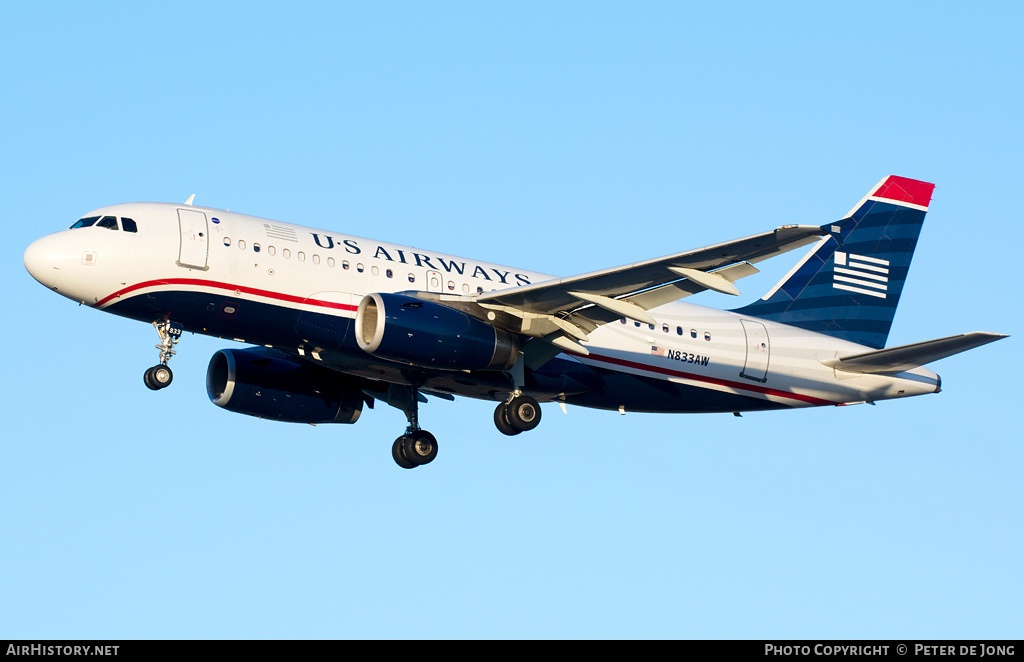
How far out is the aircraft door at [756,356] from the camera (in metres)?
34.8

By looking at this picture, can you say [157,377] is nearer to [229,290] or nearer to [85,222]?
[229,290]

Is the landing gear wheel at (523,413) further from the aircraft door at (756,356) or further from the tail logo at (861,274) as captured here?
the tail logo at (861,274)

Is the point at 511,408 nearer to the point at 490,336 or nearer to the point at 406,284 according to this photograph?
the point at 490,336

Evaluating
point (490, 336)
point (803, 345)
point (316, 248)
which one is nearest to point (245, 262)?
point (316, 248)

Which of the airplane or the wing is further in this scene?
the airplane

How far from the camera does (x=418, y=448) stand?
35.0 metres

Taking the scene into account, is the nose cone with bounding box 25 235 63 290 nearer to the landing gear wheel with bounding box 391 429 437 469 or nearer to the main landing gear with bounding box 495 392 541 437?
the landing gear wheel with bounding box 391 429 437 469

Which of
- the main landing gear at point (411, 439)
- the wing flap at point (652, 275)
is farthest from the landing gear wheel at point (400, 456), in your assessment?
the wing flap at point (652, 275)

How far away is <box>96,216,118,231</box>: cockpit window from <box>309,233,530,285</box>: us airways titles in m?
4.77

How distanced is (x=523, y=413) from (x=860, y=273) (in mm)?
13158

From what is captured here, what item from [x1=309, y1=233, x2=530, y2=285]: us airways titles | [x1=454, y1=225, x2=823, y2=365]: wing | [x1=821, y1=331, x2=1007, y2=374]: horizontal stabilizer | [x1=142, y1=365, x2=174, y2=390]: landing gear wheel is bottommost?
[x1=142, y1=365, x2=174, y2=390]: landing gear wheel

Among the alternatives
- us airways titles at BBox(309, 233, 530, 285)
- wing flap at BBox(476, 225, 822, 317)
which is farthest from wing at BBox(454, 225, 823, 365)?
us airways titles at BBox(309, 233, 530, 285)

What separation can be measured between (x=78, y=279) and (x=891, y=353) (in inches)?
827

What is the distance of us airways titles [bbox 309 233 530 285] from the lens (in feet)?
103
